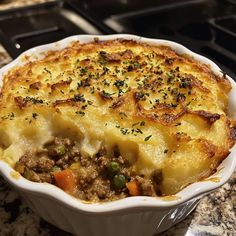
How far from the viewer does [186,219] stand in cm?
147

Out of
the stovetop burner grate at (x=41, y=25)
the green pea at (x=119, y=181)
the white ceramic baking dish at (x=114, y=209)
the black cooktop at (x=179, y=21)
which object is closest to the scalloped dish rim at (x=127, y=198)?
the white ceramic baking dish at (x=114, y=209)

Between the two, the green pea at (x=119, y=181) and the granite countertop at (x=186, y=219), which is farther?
the granite countertop at (x=186, y=219)

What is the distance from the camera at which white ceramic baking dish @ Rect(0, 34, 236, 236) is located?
1.13 metres

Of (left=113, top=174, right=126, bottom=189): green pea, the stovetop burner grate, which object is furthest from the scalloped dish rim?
the stovetop burner grate

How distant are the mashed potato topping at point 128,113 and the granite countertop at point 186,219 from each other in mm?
261

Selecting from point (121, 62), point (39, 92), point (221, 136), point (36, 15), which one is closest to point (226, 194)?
point (221, 136)

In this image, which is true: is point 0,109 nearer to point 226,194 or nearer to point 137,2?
point 226,194

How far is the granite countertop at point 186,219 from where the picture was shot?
56.1 inches

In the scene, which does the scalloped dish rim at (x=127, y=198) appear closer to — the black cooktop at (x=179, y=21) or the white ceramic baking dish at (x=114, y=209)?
the white ceramic baking dish at (x=114, y=209)

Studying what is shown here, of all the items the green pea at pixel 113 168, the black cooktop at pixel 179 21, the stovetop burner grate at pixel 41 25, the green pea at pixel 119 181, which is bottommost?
the black cooktop at pixel 179 21

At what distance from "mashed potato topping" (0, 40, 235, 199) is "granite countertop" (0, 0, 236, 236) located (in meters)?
0.26

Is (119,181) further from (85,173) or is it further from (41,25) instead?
(41,25)

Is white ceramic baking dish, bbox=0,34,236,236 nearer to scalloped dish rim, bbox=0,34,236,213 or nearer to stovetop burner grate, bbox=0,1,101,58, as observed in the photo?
scalloped dish rim, bbox=0,34,236,213

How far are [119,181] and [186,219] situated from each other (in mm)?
354
